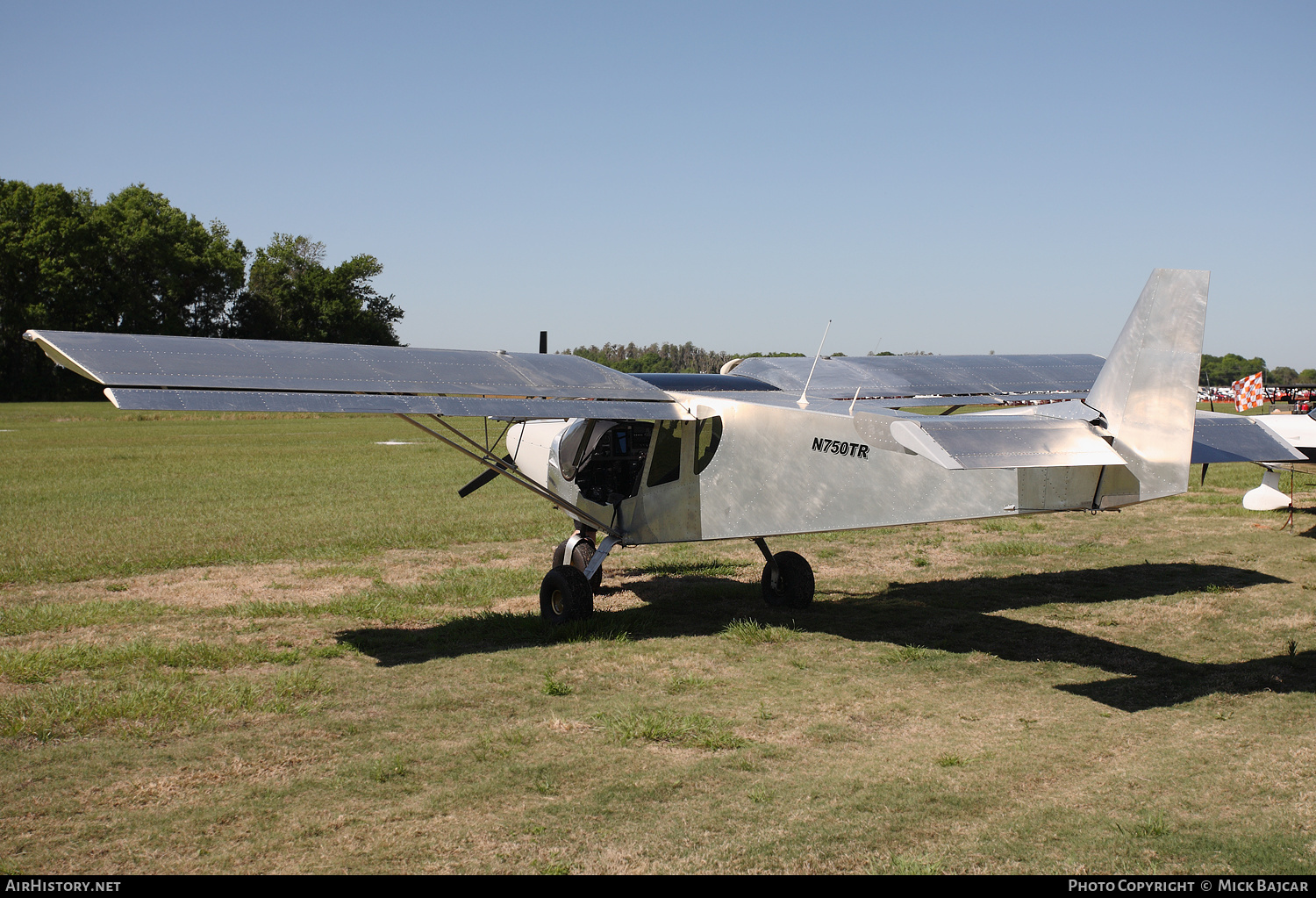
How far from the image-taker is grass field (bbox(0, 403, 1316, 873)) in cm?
416

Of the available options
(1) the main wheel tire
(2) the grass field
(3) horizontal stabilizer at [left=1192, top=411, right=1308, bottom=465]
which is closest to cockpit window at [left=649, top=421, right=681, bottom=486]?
(1) the main wheel tire

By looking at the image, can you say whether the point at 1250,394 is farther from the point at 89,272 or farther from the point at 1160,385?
the point at 89,272

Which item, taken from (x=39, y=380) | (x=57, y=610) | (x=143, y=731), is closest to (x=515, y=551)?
(x=57, y=610)

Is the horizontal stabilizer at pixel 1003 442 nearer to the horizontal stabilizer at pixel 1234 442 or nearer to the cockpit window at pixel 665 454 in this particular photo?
the cockpit window at pixel 665 454

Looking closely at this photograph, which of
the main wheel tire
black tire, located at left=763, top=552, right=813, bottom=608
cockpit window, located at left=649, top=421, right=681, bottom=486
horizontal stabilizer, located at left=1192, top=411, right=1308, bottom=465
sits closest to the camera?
cockpit window, located at left=649, top=421, right=681, bottom=486

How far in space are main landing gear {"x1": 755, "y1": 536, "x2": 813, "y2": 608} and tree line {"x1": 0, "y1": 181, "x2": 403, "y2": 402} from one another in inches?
2883

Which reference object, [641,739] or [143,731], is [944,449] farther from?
[143,731]

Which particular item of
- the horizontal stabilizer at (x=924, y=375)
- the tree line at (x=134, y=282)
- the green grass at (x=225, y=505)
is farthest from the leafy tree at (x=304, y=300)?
the horizontal stabilizer at (x=924, y=375)

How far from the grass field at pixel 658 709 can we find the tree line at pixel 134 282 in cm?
6860

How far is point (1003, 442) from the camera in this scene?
5934mm

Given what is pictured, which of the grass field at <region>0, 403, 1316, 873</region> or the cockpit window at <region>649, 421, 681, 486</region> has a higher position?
the cockpit window at <region>649, 421, 681, 486</region>

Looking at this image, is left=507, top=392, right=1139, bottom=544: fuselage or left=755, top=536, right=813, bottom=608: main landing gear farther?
left=755, top=536, right=813, bottom=608: main landing gear

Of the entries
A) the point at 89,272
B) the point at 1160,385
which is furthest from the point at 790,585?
the point at 89,272

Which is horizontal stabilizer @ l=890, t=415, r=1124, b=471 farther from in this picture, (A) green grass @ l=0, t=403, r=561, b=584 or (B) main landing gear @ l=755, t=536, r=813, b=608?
(A) green grass @ l=0, t=403, r=561, b=584
